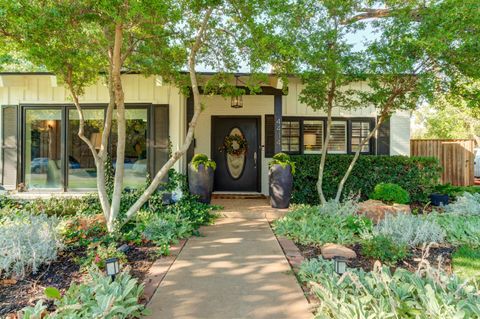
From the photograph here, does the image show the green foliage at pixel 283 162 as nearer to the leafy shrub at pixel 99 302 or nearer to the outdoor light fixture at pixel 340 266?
the outdoor light fixture at pixel 340 266

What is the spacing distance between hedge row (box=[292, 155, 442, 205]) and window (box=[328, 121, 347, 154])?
124 centimetres

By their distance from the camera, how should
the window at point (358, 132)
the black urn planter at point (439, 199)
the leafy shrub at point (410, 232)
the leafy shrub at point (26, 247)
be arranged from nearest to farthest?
the leafy shrub at point (26, 247), the leafy shrub at point (410, 232), the black urn planter at point (439, 199), the window at point (358, 132)

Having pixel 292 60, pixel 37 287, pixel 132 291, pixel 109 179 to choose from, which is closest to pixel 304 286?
pixel 132 291

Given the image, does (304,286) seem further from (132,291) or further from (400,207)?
(400,207)

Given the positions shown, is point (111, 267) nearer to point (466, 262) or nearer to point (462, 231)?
point (466, 262)

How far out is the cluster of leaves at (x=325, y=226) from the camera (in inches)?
171

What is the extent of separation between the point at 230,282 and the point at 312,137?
239 inches

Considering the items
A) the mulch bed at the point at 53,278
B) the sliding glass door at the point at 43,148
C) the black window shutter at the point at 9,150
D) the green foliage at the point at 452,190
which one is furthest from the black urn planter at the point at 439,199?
the black window shutter at the point at 9,150

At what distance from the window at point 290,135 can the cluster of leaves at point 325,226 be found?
301 cm

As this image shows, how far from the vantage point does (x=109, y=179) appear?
688 centimetres

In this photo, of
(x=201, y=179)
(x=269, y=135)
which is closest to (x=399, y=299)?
(x=201, y=179)

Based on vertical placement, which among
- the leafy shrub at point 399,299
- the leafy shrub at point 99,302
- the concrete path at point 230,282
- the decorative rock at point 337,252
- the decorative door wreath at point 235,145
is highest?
the decorative door wreath at point 235,145

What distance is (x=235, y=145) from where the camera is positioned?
862 cm

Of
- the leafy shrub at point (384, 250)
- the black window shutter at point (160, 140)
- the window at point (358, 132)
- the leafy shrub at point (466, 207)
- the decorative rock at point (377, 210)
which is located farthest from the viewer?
the window at point (358, 132)
